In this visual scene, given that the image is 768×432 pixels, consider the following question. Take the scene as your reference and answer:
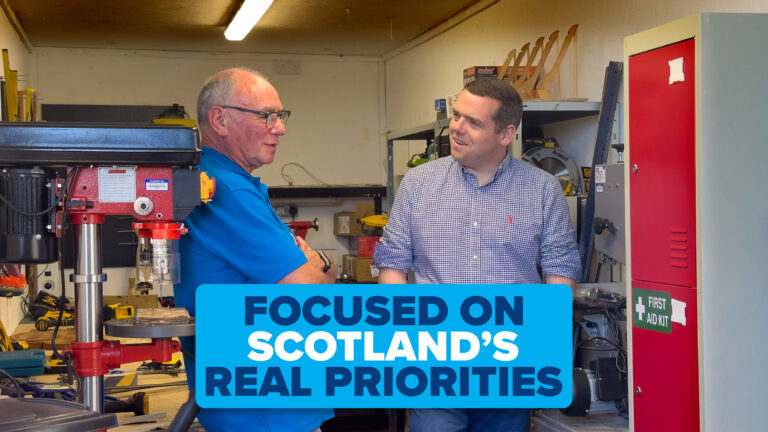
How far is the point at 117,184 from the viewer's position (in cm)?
138

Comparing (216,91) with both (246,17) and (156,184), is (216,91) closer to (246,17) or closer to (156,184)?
(156,184)

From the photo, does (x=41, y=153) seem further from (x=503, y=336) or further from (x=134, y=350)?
(x=503, y=336)

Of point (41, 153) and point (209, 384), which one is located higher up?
point (41, 153)

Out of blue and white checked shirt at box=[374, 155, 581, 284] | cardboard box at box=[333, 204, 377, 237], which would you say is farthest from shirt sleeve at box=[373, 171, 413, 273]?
cardboard box at box=[333, 204, 377, 237]

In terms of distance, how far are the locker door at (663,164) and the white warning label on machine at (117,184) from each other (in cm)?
153

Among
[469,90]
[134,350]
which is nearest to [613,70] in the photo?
[469,90]

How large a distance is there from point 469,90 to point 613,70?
4.79 feet

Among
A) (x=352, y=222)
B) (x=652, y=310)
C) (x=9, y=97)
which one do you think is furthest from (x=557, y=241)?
(x=352, y=222)

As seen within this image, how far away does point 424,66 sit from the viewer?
25.2ft

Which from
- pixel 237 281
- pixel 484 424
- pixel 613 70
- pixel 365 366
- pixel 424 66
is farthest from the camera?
pixel 424 66

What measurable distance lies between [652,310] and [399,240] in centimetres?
80

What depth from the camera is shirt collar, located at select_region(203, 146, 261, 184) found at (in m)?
1.78

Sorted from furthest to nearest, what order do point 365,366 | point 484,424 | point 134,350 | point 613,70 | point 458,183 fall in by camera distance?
1. point 613,70
2. point 458,183
3. point 484,424
4. point 134,350
5. point 365,366

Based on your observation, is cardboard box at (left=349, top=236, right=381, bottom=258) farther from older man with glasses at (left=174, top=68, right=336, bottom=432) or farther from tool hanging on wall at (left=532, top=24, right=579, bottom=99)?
older man with glasses at (left=174, top=68, right=336, bottom=432)
